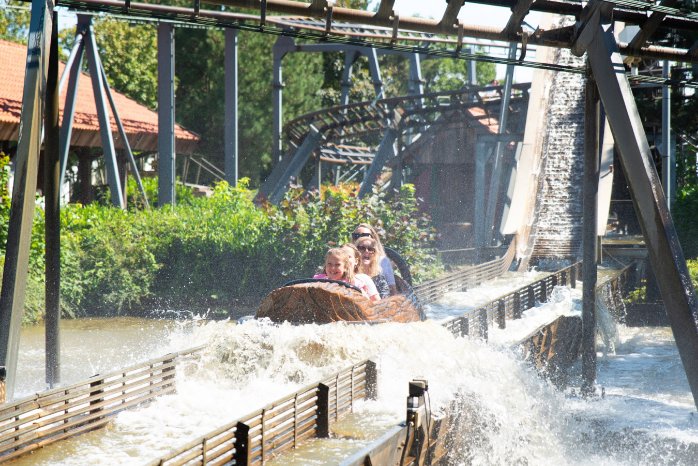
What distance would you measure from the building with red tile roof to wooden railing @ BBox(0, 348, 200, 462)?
13224 millimetres

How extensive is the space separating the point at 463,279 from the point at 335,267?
23.9 ft

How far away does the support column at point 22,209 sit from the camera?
692cm

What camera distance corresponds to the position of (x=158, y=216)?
17938 millimetres

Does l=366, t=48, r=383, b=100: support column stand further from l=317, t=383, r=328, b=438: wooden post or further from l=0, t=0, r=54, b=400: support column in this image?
l=317, t=383, r=328, b=438: wooden post

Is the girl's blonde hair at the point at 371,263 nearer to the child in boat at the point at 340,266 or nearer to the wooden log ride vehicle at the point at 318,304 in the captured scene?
the child in boat at the point at 340,266

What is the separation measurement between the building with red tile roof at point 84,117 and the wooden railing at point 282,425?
14.1m

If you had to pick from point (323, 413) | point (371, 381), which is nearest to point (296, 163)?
point (371, 381)

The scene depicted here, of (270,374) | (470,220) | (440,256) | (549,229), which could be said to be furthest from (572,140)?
(270,374)

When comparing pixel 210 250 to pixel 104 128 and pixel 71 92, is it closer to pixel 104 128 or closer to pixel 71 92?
pixel 104 128

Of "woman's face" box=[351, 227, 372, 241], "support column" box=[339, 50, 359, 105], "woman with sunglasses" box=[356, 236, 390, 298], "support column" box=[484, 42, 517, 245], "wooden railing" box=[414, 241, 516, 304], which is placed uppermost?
"support column" box=[339, 50, 359, 105]

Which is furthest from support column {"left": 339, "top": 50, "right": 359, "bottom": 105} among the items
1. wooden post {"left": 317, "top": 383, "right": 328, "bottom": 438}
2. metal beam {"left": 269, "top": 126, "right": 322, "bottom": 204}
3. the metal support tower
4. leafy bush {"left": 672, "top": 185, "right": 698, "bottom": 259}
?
wooden post {"left": 317, "top": 383, "right": 328, "bottom": 438}

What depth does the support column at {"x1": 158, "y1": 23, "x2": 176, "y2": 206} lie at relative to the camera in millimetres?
20328

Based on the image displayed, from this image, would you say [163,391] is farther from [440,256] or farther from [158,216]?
[440,256]

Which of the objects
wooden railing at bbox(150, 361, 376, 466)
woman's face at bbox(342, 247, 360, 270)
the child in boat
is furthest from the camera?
woman's face at bbox(342, 247, 360, 270)
